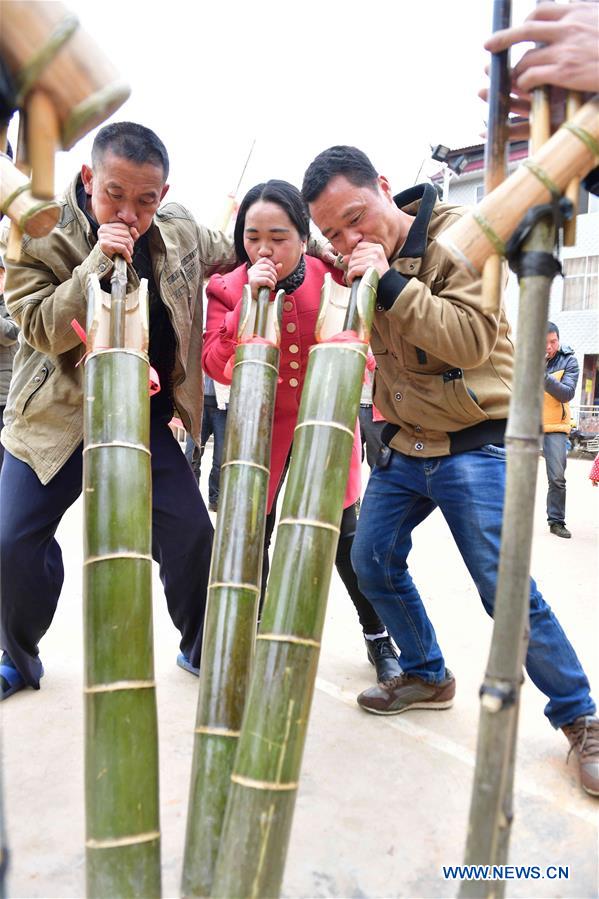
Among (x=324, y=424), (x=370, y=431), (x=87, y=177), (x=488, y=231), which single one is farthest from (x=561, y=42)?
(x=370, y=431)

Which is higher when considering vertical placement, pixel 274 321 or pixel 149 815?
pixel 274 321

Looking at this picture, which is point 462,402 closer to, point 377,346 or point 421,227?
point 377,346

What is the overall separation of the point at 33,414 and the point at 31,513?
1.05 ft

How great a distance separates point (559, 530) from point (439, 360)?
3734mm

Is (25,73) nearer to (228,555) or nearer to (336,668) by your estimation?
(228,555)

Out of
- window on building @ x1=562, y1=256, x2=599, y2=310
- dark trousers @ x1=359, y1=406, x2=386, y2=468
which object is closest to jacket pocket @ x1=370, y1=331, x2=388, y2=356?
dark trousers @ x1=359, y1=406, x2=386, y2=468

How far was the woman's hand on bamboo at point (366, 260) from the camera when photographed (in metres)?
1.67

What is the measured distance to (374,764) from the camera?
2055 mm

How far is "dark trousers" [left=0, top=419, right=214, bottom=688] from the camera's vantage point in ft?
7.22

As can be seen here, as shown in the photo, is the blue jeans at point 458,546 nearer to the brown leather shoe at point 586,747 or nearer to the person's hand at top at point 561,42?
the brown leather shoe at point 586,747

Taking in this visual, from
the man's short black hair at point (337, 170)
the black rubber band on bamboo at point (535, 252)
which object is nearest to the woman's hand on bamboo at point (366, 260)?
the man's short black hair at point (337, 170)

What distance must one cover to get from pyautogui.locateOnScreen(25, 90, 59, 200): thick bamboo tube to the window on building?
16687 millimetres

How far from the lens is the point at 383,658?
264cm

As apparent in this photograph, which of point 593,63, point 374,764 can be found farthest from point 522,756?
point 593,63
